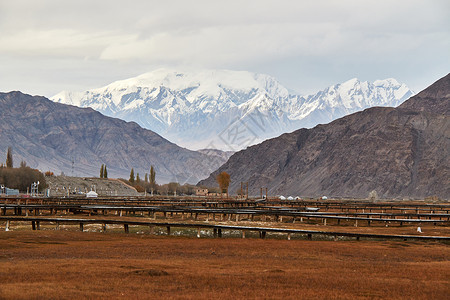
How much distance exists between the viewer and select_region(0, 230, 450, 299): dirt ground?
60.1 feet

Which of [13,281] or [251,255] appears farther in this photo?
[251,255]

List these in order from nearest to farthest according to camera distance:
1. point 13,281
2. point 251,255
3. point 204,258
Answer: point 13,281, point 204,258, point 251,255

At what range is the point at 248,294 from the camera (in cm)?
1814

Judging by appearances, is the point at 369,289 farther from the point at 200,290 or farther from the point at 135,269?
the point at 135,269

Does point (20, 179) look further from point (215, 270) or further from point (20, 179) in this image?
point (215, 270)

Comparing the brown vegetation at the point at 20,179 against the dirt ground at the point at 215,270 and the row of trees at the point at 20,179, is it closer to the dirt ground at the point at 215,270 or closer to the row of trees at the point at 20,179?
the row of trees at the point at 20,179

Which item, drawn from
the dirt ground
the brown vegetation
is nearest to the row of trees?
Result: the brown vegetation

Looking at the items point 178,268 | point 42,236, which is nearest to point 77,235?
point 42,236

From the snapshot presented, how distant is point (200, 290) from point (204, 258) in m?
8.94

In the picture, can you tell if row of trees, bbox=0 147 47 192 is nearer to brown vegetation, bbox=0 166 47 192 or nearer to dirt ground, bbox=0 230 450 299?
brown vegetation, bbox=0 166 47 192

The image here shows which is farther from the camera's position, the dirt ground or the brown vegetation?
the brown vegetation

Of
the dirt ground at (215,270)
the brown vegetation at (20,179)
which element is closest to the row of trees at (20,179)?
the brown vegetation at (20,179)

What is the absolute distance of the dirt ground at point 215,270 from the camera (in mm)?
18312

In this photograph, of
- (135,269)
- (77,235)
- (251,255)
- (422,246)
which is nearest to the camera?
(135,269)
